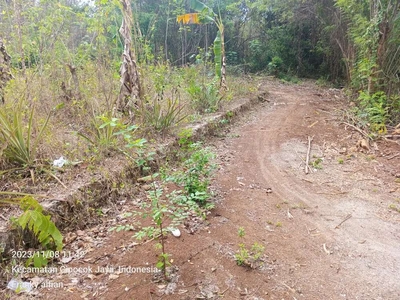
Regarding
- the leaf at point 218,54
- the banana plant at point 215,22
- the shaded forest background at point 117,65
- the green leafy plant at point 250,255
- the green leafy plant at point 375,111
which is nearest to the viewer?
the green leafy plant at point 250,255

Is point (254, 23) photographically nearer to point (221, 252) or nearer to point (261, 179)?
point (261, 179)

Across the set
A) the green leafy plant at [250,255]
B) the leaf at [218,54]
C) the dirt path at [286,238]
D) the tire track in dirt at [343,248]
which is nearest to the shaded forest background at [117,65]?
the leaf at [218,54]

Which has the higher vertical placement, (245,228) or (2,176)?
(2,176)

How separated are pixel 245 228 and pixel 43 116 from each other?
3.12 meters

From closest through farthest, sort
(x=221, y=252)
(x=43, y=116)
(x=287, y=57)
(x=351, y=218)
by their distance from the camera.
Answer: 1. (x=221, y=252)
2. (x=351, y=218)
3. (x=43, y=116)
4. (x=287, y=57)

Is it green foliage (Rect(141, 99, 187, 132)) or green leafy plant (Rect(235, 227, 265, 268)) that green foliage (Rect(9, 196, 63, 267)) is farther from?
green foliage (Rect(141, 99, 187, 132))

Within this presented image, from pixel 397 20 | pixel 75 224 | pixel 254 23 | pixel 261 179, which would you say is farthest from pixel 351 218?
pixel 254 23

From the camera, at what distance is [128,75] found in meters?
4.50

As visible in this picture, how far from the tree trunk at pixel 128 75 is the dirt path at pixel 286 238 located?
183cm

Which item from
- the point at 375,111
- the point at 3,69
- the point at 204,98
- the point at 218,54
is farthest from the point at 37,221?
the point at 218,54

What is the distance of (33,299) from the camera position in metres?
1.91

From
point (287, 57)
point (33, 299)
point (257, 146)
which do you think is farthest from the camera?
point (287, 57)

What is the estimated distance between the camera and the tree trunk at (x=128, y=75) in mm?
4430

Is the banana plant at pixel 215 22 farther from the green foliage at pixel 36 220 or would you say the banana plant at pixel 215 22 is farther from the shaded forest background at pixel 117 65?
the green foliage at pixel 36 220
